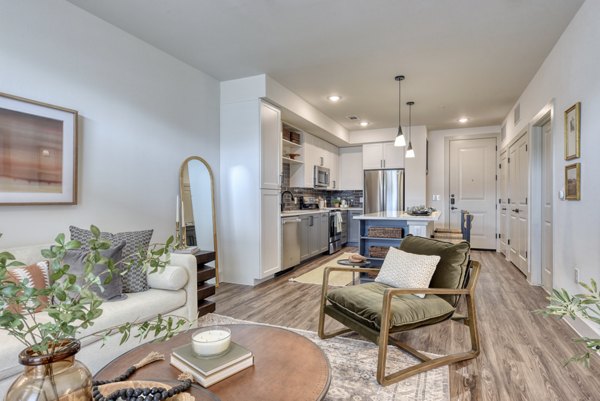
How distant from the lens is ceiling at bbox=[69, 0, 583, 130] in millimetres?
2711

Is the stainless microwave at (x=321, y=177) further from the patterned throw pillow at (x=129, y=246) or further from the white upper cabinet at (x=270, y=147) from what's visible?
the patterned throw pillow at (x=129, y=246)

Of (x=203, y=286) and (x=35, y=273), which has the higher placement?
(x=35, y=273)

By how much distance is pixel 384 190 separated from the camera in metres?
7.09

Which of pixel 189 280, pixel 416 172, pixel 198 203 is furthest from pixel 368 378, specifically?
pixel 416 172

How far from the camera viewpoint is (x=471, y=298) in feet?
7.21

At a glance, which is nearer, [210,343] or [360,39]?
[210,343]

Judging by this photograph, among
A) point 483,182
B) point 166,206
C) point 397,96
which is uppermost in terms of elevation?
point 397,96

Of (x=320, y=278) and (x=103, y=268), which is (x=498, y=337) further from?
(x=103, y=268)

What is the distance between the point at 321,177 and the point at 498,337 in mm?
4402

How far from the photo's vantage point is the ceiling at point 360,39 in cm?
271

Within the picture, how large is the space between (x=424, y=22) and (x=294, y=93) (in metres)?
2.22

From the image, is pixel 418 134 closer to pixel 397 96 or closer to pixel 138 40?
pixel 397 96

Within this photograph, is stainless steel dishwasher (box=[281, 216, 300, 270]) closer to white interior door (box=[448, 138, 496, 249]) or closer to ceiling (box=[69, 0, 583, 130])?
ceiling (box=[69, 0, 583, 130])

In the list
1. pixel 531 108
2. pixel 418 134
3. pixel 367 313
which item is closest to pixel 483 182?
pixel 418 134
